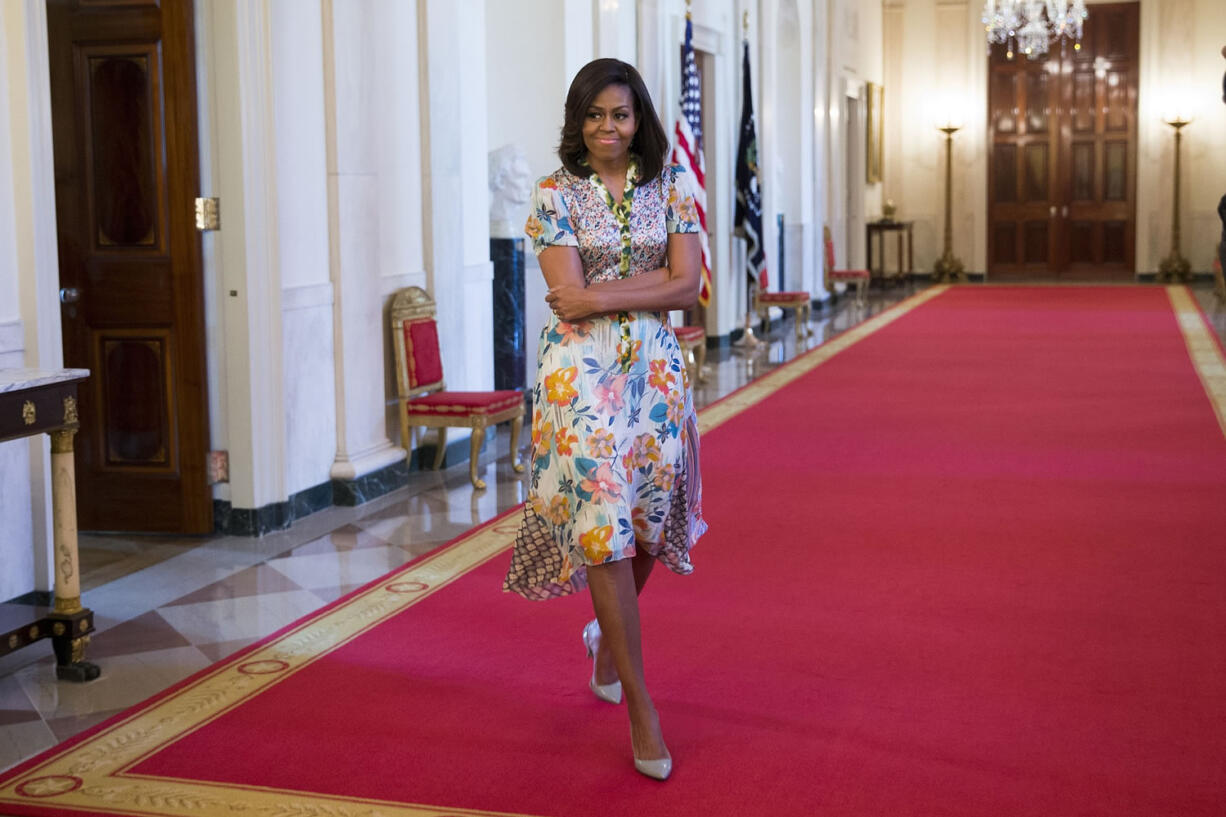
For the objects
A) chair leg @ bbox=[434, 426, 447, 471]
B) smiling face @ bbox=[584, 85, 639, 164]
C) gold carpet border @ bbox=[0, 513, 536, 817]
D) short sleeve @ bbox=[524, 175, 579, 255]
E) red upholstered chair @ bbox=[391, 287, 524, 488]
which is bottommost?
gold carpet border @ bbox=[0, 513, 536, 817]

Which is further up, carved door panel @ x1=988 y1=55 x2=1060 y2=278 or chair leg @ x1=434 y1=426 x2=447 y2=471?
carved door panel @ x1=988 y1=55 x2=1060 y2=278

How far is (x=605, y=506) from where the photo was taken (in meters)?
3.57

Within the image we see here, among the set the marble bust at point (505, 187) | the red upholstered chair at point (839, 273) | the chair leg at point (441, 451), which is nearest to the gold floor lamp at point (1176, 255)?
the red upholstered chair at point (839, 273)

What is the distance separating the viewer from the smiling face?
11.8 ft

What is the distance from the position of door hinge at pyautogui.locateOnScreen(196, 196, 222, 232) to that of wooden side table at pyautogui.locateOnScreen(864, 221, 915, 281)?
16911 mm

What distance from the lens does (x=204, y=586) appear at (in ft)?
18.8

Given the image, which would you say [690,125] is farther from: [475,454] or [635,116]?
[635,116]

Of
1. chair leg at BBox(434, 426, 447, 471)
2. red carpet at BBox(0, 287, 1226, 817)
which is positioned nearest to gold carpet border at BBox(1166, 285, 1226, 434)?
red carpet at BBox(0, 287, 1226, 817)

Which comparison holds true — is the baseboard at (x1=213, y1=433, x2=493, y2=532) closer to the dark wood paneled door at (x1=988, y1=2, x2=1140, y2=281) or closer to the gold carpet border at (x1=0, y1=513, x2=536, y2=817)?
the gold carpet border at (x1=0, y1=513, x2=536, y2=817)

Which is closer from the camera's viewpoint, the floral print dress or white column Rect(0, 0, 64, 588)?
the floral print dress

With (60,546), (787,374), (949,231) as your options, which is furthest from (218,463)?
(949,231)

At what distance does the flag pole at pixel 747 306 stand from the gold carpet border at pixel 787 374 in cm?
65

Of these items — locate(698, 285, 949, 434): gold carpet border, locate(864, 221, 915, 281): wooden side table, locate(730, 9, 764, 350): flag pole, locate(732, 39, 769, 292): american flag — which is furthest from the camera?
locate(864, 221, 915, 281): wooden side table

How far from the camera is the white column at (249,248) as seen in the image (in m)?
6.39
